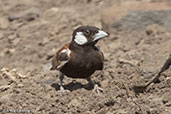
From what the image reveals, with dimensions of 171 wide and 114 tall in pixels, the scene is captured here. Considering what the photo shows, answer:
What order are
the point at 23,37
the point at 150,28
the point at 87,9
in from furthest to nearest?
the point at 87,9 < the point at 23,37 < the point at 150,28

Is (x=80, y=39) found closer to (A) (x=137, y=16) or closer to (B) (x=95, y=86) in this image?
(B) (x=95, y=86)

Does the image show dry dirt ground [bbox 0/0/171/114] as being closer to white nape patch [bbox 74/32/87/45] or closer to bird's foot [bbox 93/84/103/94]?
bird's foot [bbox 93/84/103/94]

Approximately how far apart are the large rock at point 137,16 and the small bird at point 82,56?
354 cm

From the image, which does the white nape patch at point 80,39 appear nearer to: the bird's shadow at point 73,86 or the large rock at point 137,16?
the bird's shadow at point 73,86

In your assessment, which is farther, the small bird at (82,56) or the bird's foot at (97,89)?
the bird's foot at (97,89)

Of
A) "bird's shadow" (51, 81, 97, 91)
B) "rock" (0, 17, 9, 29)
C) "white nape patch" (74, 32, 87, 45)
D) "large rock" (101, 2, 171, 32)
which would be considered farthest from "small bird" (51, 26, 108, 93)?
"rock" (0, 17, 9, 29)

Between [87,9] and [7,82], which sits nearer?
[7,82]

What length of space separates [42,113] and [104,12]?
16.5ft

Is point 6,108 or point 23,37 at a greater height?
point 6,108

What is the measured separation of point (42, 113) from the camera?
7102mm

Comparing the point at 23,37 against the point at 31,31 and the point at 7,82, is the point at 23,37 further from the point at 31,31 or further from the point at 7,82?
the point at 7,82

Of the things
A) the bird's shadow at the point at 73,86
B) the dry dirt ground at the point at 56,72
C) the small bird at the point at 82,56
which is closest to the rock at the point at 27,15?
the dry dirt ground at the point at 56,72

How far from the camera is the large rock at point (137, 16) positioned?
36.4ft

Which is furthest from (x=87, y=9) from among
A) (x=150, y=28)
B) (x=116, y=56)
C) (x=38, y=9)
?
(x=116, y=56)
